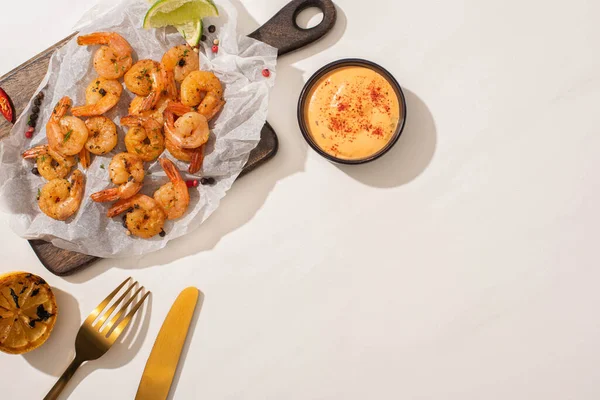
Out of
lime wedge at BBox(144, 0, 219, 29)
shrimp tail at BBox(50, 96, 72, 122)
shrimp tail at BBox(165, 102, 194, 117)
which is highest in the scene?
lime wedge at BBox(144, 0, 219, 29)

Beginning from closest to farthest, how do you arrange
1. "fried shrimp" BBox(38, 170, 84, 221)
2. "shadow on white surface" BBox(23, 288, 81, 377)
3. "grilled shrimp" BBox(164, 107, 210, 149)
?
"grilled shrimp" BBox(164, 107, 210, 149), "fried shrimp" BBox(38, 170, 84, 221), "shadow on white surface" BBox(23, 288, 81, 377)

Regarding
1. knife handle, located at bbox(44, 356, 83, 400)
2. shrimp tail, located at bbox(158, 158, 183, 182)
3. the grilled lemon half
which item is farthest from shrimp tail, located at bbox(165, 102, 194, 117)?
knife handle, located at bbox(44, 356, 83, 400)

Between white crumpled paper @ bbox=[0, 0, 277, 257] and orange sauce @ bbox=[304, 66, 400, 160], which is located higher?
white crumpled paper @ bbox=[0, 0, 277, 257]

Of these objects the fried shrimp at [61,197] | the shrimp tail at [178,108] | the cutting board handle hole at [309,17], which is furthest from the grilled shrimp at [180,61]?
the fried shrimp at [61,197]

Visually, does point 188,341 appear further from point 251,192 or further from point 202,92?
point 202,92

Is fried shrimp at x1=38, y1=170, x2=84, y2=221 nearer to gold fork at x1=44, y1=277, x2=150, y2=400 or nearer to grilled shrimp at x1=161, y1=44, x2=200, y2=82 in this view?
gold fork at x1=44, y1=277, x2=150, y2=400

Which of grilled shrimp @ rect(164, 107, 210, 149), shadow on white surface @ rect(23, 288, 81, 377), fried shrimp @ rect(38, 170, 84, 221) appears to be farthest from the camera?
shadow on white surface @ rect(23, 288, 81, 377)

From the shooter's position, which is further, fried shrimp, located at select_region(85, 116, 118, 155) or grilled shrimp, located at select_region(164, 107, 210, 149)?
fried shrimp, located at select_region(85, 116, 118, 155)

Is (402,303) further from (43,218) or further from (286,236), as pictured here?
(43,218)

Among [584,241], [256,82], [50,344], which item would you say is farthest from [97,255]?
[584,241]
